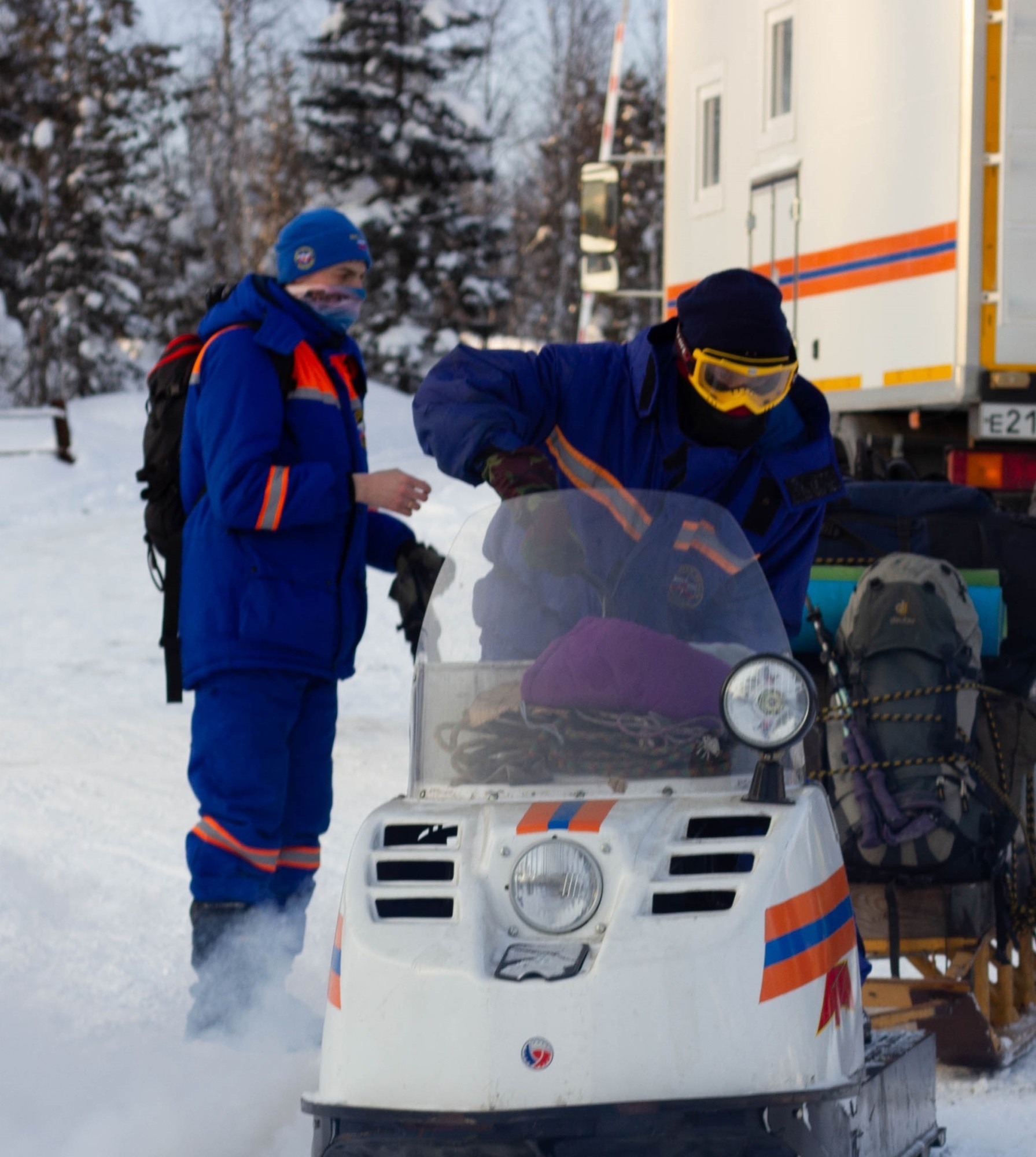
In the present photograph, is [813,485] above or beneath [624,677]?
above

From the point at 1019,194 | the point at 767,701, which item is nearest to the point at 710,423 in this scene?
the point at 767,701

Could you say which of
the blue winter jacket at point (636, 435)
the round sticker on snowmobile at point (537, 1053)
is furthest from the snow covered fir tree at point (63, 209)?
the round sticker on snowmobile at point (537, 1053)

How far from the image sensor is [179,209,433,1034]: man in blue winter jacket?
3.46 metres

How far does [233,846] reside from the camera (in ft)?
11.4

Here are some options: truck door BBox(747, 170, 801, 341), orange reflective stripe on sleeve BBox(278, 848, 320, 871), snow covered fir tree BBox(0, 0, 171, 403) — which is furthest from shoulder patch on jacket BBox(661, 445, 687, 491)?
snow covered fir tree BBox(0, 0, 171, 403)

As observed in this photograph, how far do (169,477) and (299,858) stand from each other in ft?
2.92

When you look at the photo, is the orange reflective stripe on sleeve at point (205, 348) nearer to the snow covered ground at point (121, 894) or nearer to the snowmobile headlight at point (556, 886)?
the snow covered ground at point (121, 894)

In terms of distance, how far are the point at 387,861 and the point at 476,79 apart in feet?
105

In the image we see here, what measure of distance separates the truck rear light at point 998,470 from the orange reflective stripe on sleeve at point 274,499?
4.48 metres

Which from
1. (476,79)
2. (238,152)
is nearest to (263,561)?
(238,152)

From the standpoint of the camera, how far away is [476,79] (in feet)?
107

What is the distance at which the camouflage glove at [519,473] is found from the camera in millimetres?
2607

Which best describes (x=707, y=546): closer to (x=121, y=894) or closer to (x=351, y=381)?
(x=351, y=381)

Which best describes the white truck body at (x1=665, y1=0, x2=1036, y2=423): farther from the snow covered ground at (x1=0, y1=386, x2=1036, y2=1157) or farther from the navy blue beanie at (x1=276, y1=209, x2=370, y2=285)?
the navy blue beanie at (x1=276, y1=209, x2=370, y2=285)
